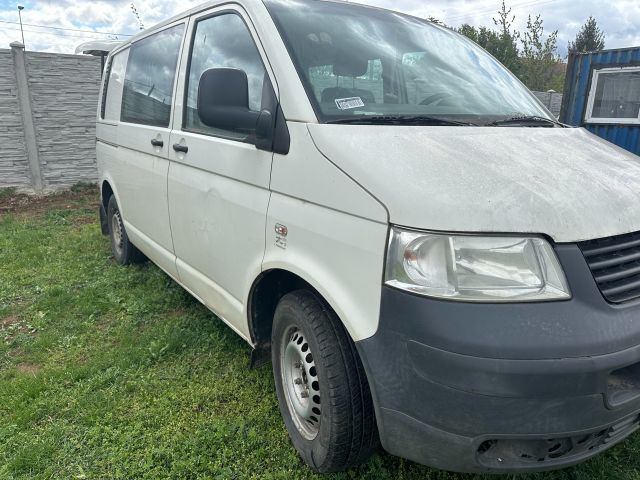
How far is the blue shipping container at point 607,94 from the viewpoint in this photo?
28.0ft

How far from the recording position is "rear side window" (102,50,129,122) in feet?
15.0

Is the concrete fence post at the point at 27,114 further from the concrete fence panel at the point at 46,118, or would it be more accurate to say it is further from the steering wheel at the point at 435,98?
the steering wheel at the point at 435,98

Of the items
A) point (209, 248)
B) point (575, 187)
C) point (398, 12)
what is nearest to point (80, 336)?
point (209, 248)

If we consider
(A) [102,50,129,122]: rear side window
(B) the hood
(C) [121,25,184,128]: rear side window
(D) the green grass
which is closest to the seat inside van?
(B) the hood

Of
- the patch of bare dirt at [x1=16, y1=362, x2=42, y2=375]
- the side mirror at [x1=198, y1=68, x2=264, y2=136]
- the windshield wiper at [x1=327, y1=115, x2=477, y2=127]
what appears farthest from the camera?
the patch of bare dirt at [x1=16, y1=362, x2=42, y2=375]

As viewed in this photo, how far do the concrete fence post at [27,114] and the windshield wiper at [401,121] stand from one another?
8.02m

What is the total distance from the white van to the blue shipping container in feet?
23.4

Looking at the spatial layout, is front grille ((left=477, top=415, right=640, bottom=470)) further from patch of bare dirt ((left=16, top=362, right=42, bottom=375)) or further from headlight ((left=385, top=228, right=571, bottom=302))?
patch of bare dirt ((left=16, top=362, right=42, bottom=375))

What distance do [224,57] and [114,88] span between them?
2.53m

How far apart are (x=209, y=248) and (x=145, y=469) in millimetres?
1156

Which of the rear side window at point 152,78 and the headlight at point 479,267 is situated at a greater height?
the rear side window at point 152,78

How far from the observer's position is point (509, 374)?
1.53m

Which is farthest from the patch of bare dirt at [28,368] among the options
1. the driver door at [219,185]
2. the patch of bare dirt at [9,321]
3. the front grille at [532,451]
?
the front grille at [532,451]

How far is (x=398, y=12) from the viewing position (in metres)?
3.12
